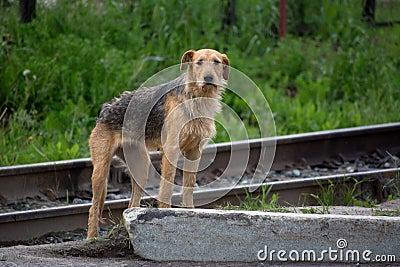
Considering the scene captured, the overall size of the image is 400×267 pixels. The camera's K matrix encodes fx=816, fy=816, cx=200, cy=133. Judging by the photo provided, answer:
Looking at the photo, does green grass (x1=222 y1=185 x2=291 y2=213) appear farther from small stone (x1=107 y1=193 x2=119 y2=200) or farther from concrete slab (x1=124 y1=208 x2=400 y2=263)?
concrete slab (x1=124 y1=208 x2=400 y2=263)

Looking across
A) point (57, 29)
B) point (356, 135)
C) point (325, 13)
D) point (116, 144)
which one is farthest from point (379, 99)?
point (116, 144)

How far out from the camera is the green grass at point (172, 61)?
9977 millimetres

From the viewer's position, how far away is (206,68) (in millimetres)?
6320

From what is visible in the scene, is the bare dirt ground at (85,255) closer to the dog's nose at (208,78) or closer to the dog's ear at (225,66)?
the dog's nose at (208,78)

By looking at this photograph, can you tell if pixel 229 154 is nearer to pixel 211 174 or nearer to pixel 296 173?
pixel 211 174

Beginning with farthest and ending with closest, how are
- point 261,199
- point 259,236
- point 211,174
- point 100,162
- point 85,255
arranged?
point 211,174, point 261,199, point 100,162, point 85,255, point 259,236

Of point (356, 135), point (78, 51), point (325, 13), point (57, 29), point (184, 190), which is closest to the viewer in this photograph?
point (184, 190)

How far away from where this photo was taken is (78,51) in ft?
36.3

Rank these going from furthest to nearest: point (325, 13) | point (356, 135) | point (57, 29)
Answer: point (325, 13)
point (57, 29)
point (356, 135)

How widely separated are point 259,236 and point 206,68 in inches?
60.5

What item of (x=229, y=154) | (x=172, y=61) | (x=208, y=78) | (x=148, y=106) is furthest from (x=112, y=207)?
(x=172, y=61)

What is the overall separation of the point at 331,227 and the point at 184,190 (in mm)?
1497

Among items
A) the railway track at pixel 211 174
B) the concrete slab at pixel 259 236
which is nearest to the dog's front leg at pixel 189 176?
the railway track at pixel 211 174

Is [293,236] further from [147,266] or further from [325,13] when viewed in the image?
[325,13]
